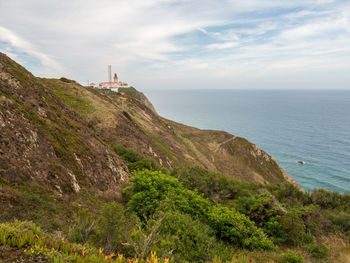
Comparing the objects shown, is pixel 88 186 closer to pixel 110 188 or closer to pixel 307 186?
pixel 110 188

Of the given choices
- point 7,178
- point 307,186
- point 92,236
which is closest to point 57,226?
point 92,236

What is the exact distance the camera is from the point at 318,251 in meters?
12.4

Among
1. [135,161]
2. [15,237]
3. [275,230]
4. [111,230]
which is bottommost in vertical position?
[275,230]

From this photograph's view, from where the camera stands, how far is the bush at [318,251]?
39.5ft

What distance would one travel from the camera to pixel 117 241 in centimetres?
871

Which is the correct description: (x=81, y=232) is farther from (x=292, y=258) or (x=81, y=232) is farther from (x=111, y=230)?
(x=292, y=258)

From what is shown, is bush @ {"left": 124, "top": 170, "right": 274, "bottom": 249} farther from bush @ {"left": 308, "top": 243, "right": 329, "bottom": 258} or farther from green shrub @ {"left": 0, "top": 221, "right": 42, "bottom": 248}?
green shrub @ {"left": 0, "top": 221, "right": 42, "bottom": 248}

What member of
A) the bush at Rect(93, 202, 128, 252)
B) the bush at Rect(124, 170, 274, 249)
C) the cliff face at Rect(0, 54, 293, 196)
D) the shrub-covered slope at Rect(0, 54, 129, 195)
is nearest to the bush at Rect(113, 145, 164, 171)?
the cliff face at Rect(0, 54, 293, 196)

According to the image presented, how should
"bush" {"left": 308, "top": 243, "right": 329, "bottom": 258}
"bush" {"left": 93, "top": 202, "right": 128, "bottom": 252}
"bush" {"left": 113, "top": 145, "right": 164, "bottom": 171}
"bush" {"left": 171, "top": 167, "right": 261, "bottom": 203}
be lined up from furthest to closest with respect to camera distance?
"bush" {"left": 113, "top": 145, "right": 164, "bottom": 171} → "bush" {"left": 171, "top": 167, "right": 261, "bottom": 203} → "bush" {"left": 308, "top": 243, "right": 329, "bottom": 258} → "bush" {"left": 93, "top": 202, "right": 128, "bottom": 252}

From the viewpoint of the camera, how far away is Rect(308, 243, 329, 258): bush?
1205cm

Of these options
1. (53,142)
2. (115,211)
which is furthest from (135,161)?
(115,211)

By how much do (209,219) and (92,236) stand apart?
8412mm

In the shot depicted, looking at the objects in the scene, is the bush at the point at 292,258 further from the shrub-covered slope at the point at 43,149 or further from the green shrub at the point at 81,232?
the shrub-covered slope at the point at 43,149

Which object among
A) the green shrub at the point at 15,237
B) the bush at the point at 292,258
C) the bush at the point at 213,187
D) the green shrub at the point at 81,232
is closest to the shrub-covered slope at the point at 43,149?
the green shrub at the point at 81,232
